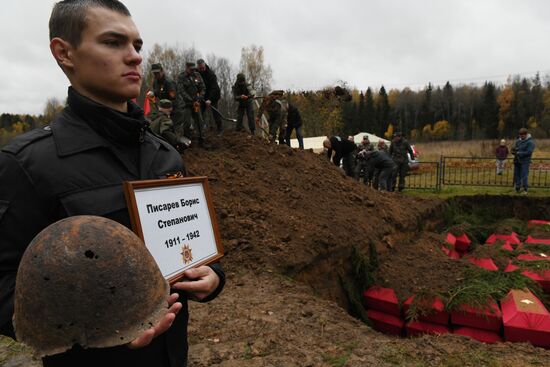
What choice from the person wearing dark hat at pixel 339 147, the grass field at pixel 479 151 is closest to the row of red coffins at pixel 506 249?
the person wearing dark hat at pixel 339 147

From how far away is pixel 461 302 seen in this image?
17.4 feet

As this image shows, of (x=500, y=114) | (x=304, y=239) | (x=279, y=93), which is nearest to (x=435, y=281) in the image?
(x=304, y=239)

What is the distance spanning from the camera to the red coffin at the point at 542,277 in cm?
601

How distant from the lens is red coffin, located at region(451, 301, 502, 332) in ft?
16.1

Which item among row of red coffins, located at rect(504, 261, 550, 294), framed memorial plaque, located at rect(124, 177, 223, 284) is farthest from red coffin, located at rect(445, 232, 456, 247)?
framed memorial plaque, located at rect(124, 177, 223, 284)

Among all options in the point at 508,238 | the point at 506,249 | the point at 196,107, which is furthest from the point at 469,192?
the point at 196,107

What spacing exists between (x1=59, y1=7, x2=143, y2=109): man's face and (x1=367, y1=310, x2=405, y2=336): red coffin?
5.51 metres

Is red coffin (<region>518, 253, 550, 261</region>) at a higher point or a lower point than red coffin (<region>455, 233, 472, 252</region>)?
higher

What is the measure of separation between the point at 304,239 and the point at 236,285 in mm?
1573

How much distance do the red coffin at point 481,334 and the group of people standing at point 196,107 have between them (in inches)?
239

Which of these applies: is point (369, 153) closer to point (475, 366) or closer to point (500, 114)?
point (475, 366)

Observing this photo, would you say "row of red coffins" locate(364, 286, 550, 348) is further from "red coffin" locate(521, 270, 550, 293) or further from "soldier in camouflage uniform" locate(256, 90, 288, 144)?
"soldier in camouflage uniform" locate(256, 90, 288, 144)

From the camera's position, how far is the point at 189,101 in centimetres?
908

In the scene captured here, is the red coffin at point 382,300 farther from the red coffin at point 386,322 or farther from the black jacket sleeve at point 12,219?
the black jacket sleeve at point 12,219
